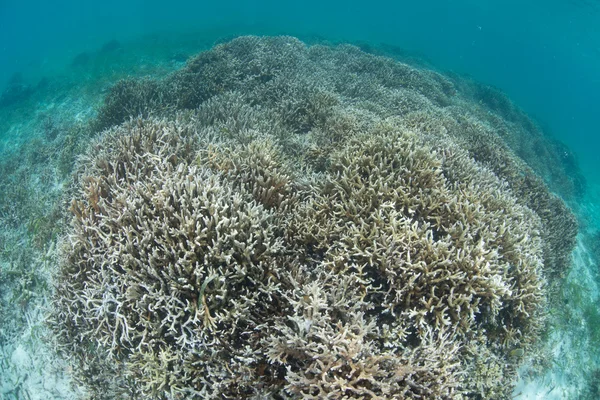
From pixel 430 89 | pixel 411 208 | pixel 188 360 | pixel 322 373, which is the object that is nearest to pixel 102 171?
pixel 188 360

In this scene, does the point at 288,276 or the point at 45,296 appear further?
the point at 45,296

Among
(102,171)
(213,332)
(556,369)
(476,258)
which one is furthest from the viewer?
(556,369)

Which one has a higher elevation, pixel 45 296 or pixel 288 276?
pixel 288 276

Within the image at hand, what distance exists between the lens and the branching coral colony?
126 inches

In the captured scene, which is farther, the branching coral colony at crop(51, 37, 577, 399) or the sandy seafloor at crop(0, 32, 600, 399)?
the sandy seafloor at crop(0, 32, 600, 399)

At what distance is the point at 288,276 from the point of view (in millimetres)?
3682

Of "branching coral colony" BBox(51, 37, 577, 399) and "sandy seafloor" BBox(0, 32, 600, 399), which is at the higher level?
"branching coral colony" BBox(51, 37, 577, 399)

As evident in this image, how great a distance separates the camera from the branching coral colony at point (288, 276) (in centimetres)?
320

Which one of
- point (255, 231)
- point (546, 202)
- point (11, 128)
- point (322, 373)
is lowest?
point (11, 128)

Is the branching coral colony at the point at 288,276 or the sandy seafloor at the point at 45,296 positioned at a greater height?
the branching coral colony at the point at 288,276

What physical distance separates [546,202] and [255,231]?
9157 millimetres

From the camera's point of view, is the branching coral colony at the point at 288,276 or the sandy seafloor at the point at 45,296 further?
the sandy seafloor at the point at 45,296

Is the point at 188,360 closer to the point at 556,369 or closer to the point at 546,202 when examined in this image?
the point at 556,369

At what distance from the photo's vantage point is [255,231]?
3.82m
